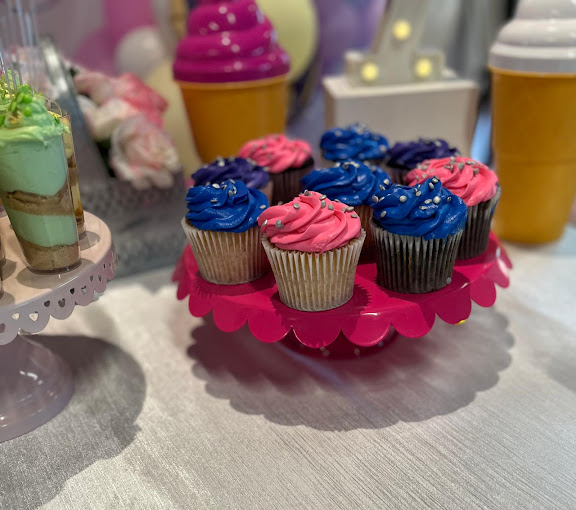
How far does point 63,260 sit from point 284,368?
1.57 feet

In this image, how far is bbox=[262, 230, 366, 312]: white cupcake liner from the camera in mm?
961

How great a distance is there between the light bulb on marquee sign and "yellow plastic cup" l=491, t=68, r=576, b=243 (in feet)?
0.93

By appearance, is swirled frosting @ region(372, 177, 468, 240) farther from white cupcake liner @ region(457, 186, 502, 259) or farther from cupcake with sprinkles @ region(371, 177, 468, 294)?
white cupcake liner @ region(457, 186, 502, 259)

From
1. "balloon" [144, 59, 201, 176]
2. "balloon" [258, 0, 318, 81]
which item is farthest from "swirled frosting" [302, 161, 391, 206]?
"balloon" [258, 0, 318, 81]

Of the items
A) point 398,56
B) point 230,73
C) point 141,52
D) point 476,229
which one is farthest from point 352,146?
point 141,52

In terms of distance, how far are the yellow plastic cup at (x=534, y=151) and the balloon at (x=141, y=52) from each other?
41.7 inches

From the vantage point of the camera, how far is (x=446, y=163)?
1.17m

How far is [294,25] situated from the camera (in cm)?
198

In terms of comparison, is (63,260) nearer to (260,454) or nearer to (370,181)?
(260,454)

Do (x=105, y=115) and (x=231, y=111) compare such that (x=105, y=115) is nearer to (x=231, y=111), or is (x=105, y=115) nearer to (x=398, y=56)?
(x=231, y=111)

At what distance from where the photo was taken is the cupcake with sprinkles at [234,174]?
1.20 meters

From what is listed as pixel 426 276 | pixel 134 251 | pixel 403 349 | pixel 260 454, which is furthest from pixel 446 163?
pixel 134 251

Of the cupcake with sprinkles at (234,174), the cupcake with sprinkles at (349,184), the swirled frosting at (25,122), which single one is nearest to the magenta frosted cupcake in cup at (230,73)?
the cupcake with sprinkles at (234,174)

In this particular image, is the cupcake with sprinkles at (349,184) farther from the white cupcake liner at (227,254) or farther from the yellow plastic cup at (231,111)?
the yellow plastic cup at (231,111)
